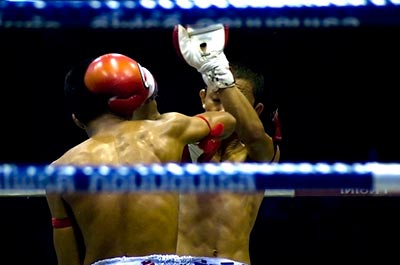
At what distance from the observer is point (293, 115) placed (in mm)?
3607

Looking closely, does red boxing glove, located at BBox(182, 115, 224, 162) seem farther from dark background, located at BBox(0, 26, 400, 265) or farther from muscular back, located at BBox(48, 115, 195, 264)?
dark background, located at BBox(0, 26, 400, 265)

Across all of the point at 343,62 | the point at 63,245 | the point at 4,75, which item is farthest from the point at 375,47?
the point at 63,245

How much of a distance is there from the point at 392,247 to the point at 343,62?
799 mm

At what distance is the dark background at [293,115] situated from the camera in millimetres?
3527

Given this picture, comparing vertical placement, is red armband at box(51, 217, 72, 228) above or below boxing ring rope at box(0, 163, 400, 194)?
below

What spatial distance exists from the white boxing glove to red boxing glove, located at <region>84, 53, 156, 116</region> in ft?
0.87

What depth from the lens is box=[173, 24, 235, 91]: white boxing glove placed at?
2512 millimetres

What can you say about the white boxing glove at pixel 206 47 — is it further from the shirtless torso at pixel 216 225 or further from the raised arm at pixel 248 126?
the shirtless torso at pixel 216 225

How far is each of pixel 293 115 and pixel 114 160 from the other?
59.7 inches

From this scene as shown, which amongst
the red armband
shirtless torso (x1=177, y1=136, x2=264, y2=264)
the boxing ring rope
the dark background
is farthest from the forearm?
the boxing ring rope

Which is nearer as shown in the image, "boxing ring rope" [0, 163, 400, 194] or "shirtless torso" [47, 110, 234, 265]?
"boxing ring rope" [0, 163, 400, 194]

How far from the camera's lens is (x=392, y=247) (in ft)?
11.6

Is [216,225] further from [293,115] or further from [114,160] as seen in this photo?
[293,115]

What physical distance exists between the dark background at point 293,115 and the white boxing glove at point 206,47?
37.5 inches
